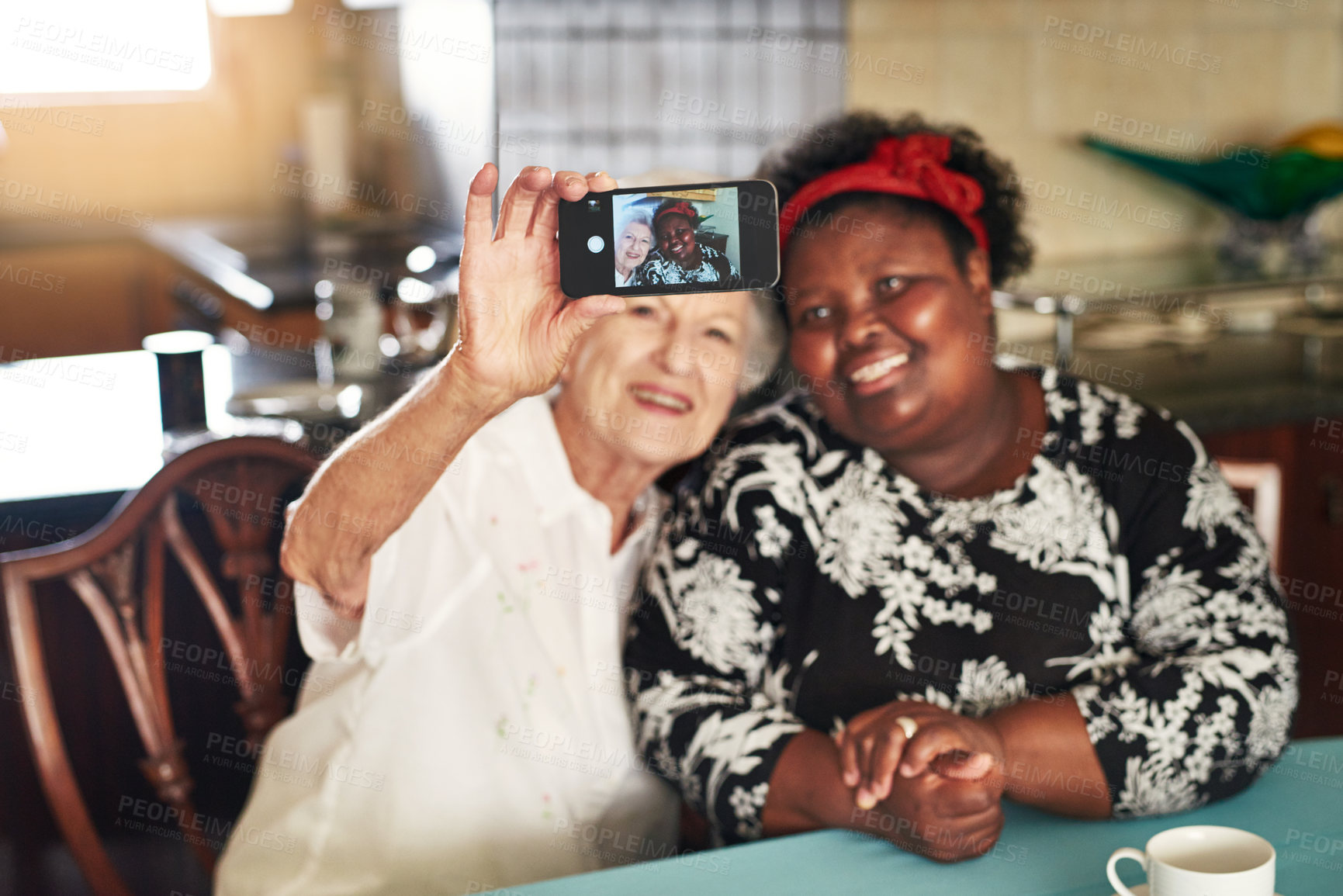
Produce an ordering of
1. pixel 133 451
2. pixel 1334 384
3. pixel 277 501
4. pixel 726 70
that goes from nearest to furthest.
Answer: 1. pixel 277 501
2. pixel 133 451
3. pixel 1334 384
4. pixel 726 70

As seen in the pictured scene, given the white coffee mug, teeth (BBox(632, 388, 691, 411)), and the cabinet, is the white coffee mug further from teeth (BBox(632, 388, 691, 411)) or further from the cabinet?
the cabinet

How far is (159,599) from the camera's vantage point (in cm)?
130

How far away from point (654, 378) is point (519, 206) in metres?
0.31

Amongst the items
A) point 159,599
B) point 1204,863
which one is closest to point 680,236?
point 1204,863

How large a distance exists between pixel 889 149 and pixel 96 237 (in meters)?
4.23

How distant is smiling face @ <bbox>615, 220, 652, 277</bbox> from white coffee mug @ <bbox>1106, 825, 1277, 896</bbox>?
0.54m

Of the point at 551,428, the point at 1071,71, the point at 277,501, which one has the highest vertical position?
the point at 1071,71

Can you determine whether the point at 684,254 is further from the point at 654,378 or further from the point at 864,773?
the point at 864,773

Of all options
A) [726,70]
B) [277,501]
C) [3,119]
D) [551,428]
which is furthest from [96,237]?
[551,428]

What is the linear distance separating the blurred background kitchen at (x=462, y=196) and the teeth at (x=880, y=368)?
0.25 m

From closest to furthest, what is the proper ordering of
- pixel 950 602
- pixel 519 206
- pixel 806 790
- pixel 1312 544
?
pixel 519 206, pixel 806 790, pixel 950 602, pixel 1312 544

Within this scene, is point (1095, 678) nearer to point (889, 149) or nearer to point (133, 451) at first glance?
point (889, 149)

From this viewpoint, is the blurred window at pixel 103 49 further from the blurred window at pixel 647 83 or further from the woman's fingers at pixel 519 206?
the woman's fingers at pixel 519 206

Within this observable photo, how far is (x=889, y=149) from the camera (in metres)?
1.23
